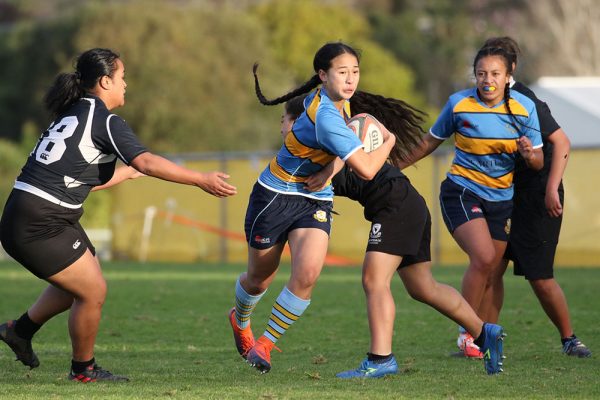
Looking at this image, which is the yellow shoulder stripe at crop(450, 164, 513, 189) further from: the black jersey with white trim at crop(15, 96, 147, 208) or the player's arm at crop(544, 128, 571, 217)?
the black jersey with white trim at crop(15, 96, 147, 208)

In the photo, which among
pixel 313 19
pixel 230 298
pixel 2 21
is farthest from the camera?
pixel 2 21

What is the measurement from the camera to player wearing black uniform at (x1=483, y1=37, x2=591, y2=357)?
8484mm

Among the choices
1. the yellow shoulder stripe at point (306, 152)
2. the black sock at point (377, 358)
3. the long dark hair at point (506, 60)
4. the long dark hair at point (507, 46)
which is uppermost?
the long dark hair at point (507, 46)

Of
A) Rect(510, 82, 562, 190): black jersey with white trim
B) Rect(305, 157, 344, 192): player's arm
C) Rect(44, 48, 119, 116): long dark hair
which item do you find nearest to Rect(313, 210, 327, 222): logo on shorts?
Rect(305, 157, 344, 192): player's arm

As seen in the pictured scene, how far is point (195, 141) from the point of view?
42844 millimetres

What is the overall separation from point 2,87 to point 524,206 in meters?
44.8

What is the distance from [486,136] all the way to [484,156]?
0.16 m

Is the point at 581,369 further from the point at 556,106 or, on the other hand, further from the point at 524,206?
the point at 556,106

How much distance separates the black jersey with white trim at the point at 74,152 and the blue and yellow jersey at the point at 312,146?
1001 mm

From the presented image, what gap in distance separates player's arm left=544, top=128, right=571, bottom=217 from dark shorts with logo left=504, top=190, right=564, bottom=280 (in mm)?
131

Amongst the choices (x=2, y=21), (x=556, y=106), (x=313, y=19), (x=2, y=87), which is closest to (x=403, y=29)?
(x=313, y=19)

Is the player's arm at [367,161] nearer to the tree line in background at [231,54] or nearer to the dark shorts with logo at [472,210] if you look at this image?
the dark shorts with logo at [472,210]

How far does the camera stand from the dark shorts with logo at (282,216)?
297 inches

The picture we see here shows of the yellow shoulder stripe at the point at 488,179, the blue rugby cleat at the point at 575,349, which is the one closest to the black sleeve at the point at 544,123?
the yellow shoulder stripe at the point at 488,179
